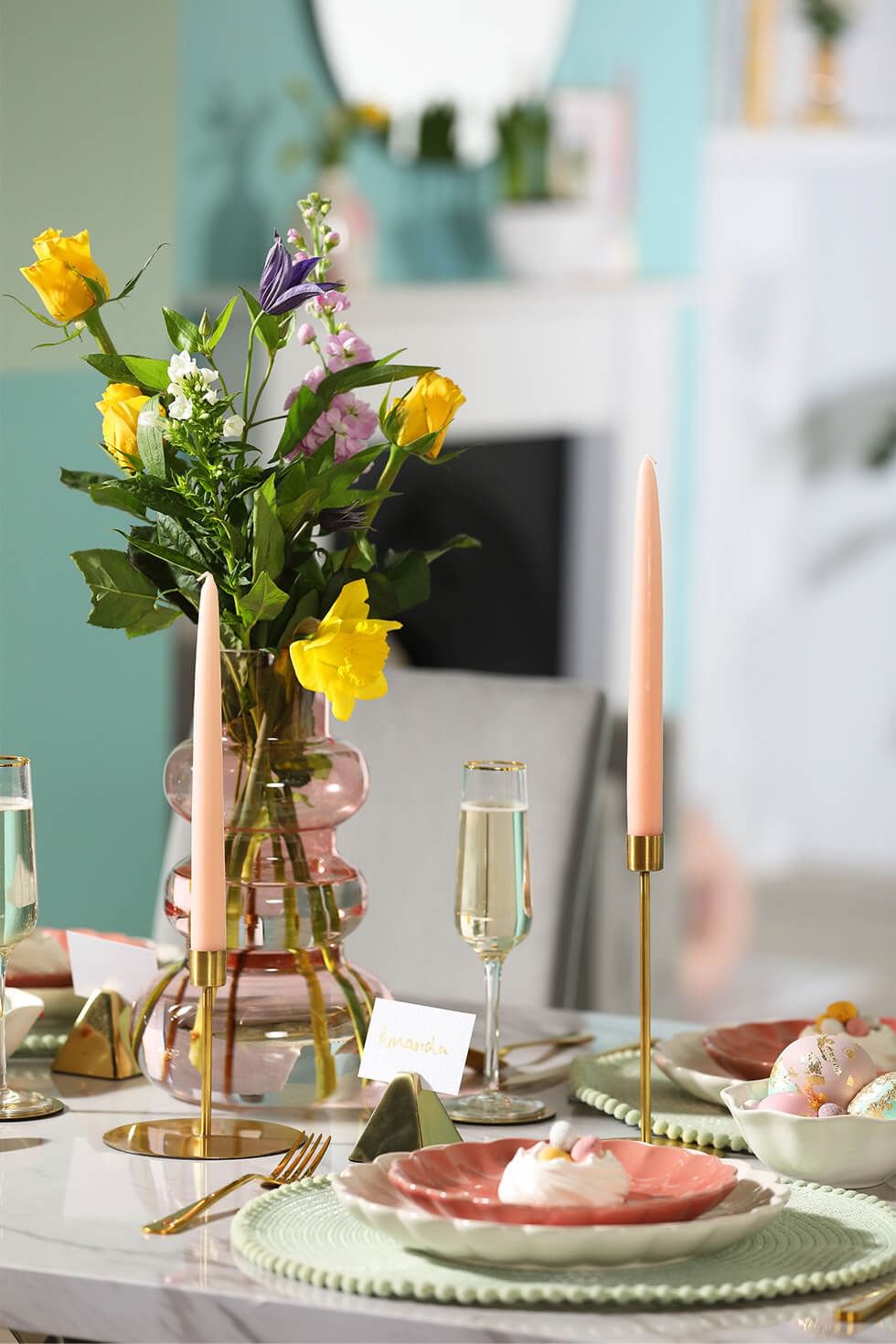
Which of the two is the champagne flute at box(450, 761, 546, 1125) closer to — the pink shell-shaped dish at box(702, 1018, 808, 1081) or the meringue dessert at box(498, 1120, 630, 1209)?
the pink shell-shaped dish at box(702, 1018, 808, 1081)

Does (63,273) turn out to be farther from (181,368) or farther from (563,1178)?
(563,1178)

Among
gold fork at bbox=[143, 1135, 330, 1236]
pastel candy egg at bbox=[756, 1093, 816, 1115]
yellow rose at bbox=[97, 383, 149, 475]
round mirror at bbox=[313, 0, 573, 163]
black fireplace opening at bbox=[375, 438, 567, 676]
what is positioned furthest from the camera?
black fireplace opening at bbox=[375, 438, 567, 676]

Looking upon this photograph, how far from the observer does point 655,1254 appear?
2.88ft

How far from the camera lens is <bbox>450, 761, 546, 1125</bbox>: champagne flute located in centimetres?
118

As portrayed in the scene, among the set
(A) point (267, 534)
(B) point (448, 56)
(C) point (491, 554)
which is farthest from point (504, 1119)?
(C) point (491, 554)

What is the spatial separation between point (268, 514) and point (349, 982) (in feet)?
1.05

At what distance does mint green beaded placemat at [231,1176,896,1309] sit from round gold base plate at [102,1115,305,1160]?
11 cm

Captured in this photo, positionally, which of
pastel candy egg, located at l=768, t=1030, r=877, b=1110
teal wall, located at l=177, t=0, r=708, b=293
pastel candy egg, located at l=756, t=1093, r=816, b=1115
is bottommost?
pastel candy egg, located at l=756, t=1093, r=816, b=1115

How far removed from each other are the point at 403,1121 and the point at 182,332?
508 millimetres

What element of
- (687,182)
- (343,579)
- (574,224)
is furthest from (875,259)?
(343,579)

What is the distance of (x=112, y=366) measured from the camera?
1.17 metres

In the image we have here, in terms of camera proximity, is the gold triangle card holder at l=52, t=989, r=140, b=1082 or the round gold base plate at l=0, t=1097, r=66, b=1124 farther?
the gold triangle card holder at l=52, t=989, r=140, b=1082

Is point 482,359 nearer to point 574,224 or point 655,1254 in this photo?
point 574,224

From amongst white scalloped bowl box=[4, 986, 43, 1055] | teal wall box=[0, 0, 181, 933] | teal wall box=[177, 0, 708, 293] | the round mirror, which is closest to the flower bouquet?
white scalloped bowl box=[4, 986, 43, 1055]
